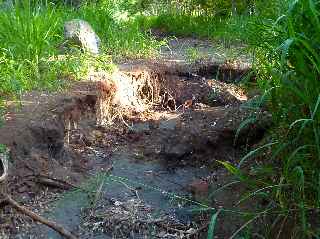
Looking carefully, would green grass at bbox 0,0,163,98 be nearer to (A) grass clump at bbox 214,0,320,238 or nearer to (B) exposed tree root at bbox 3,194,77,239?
(B) exposed tree root at bbox 3,194,77,239

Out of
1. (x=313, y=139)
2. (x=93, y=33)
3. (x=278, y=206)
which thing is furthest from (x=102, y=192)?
(x=93, y=33)

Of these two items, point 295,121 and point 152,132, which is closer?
point 295,121

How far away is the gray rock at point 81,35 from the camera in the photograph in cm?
605

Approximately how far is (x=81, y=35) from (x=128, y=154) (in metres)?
2.08

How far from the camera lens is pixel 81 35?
6.09 metres

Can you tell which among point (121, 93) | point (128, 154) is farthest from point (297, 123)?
point (121, 93)

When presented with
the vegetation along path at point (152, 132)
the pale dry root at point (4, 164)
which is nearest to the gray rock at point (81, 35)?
the vegetation along path at point (152, 132)

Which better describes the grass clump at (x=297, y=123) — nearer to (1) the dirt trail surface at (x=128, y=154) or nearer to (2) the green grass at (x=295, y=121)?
(2) the green grass at (x=295, y=121)

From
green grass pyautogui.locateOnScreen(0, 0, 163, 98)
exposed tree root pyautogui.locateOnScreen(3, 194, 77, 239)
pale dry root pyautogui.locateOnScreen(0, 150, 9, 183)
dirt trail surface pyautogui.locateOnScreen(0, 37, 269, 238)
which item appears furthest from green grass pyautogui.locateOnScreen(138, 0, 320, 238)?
green grass pyautogui.locateOnScreen(0, 0, 163, 98)

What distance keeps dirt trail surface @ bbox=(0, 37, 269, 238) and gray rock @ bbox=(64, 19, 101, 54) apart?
58cm

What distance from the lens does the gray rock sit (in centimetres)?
605

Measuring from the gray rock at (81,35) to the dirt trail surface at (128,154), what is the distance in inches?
22.7

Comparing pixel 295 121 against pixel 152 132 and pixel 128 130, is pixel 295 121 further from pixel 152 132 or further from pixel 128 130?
pixel 128 130

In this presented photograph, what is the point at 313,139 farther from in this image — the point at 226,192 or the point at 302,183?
the point at 226,192
